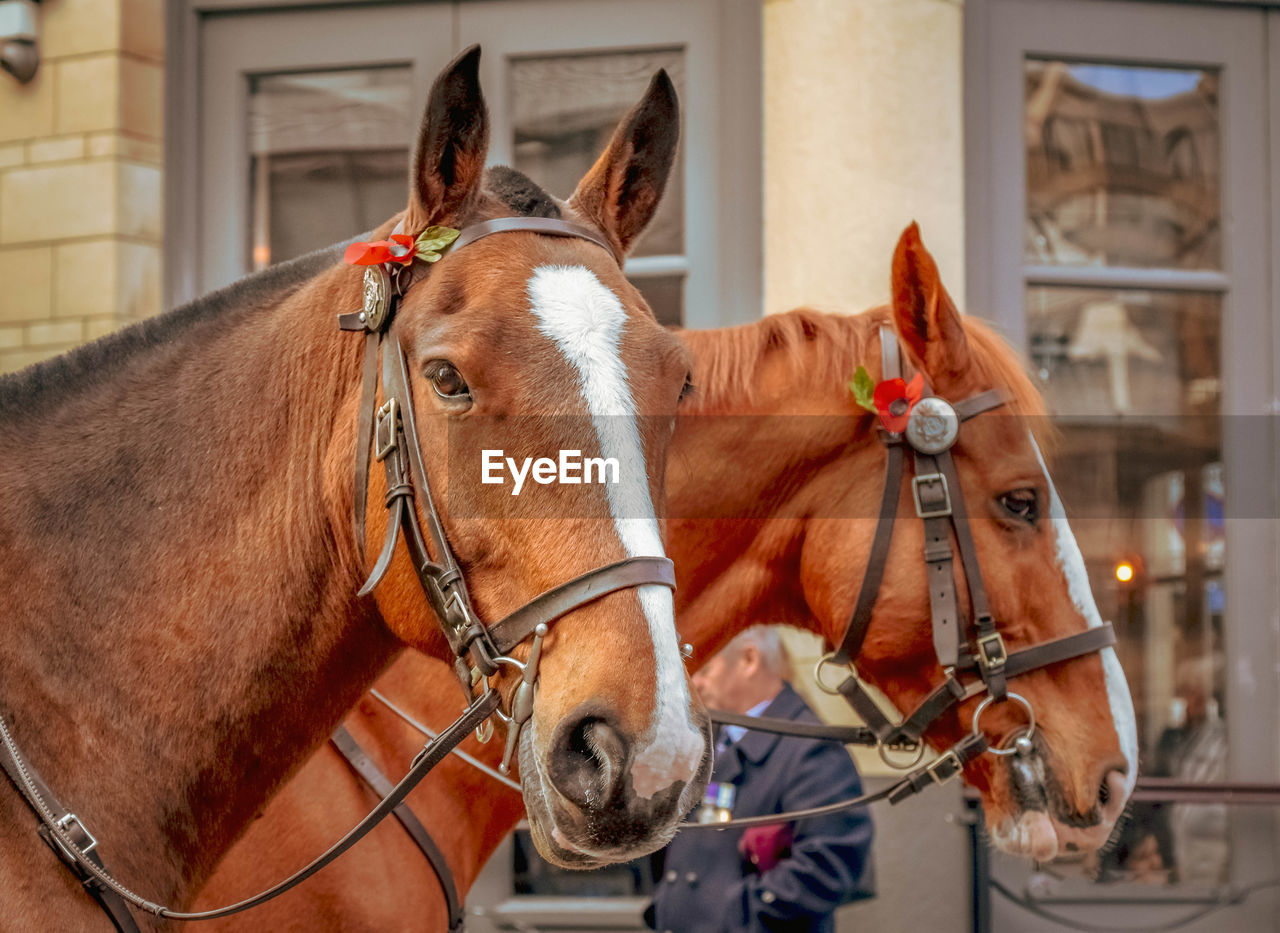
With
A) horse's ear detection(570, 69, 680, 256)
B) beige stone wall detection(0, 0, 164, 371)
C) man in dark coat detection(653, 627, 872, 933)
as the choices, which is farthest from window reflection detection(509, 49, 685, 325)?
horse's ear detection(570, 69, 680, 256)

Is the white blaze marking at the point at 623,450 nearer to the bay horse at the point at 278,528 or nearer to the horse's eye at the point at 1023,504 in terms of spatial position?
the bay horse at the point at 278,528

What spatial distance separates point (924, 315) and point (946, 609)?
0.65 meters

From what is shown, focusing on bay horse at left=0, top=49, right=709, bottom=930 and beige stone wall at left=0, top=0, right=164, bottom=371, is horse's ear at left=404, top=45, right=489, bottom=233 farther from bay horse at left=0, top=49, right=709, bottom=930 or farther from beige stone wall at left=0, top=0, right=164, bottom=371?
beige stone wall at left=0, top=0, right=164, bottom=371

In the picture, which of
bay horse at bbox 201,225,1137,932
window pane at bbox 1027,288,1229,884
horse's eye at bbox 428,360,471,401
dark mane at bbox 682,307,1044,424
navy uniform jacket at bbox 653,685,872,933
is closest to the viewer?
horse's eye at bbox 428,360,471,401

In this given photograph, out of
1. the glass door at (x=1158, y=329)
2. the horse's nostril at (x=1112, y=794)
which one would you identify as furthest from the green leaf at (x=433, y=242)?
the glass door at (x=1158, y=329)

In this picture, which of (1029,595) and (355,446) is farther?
(1029,595)

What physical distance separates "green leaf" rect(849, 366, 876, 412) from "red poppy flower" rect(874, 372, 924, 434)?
0.02 meters

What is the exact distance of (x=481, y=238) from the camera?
1691 millimetres

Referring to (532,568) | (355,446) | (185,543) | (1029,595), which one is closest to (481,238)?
(355,446)

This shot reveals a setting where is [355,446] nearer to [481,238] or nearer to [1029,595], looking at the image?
[481,238]

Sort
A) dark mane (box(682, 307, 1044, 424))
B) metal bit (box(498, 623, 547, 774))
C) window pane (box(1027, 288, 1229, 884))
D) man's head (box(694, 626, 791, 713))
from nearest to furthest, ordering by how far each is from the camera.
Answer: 1. metal bit (box(498, 623, 547, 774))
2. dark mane (box(682, 307, 1044, 424))
3. man's head (box(694, 626, 791, 713))
4. window pane (box(1027, 288, 1229, 884))

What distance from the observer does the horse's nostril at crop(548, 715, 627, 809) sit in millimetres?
1374

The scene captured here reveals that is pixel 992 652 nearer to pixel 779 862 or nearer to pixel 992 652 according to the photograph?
pixel 992 652

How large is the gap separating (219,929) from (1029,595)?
1.71 metres
